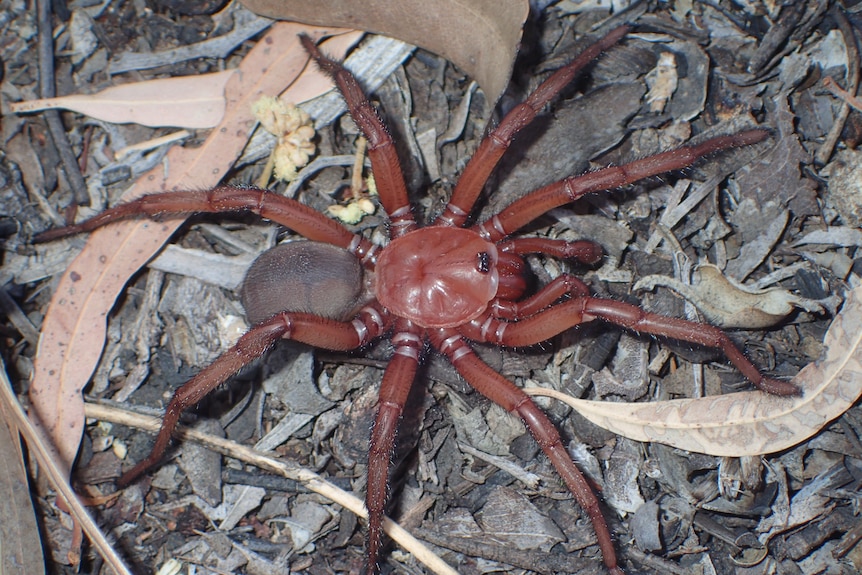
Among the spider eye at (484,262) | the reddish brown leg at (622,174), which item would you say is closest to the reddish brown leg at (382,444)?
the spider eye at (484,262)

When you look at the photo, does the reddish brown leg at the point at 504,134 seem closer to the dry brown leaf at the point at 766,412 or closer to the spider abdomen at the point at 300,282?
the spider abdomen at the point at 300,282

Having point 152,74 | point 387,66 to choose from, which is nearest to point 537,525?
point 387,66

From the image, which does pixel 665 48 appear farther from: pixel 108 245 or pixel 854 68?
pixel 108 245

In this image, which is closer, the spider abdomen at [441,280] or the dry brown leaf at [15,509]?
the dry brown leaf at [15,509]

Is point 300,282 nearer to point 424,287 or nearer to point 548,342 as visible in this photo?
point 424,287

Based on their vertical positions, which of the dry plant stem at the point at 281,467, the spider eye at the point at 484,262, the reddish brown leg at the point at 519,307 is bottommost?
the dry plant stem at the point at 281,467

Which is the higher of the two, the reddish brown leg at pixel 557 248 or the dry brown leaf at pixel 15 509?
the reddish brown leg at pixel 557 248

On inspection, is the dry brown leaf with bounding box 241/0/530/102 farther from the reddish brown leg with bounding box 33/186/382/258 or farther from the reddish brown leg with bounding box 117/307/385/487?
the reddish brown leg with bounding box 117/307/385/487

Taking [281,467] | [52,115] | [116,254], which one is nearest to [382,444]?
[281,467]
